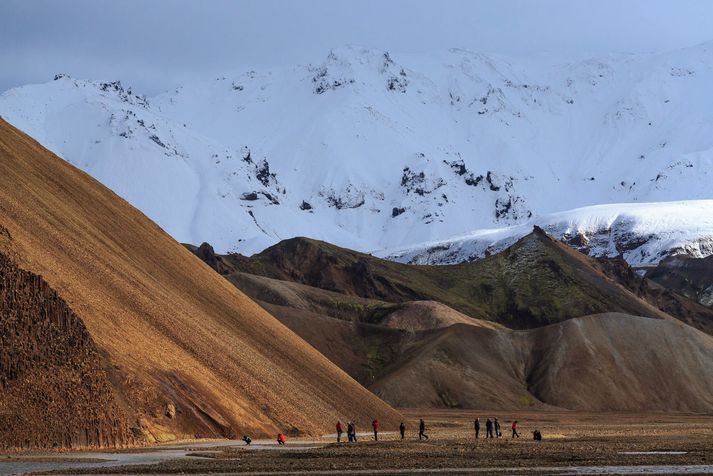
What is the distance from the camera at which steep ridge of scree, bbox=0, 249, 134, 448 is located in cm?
5838

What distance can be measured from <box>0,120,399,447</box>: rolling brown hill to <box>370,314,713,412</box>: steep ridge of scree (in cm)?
5163

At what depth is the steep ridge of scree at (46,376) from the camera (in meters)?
58.4

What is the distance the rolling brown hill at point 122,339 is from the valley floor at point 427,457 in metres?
2.62

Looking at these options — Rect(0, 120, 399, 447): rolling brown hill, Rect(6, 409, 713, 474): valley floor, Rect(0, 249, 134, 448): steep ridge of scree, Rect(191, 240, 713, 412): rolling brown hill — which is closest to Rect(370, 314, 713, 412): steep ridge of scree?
Rect(191, 240, 713, 412): rolling brown hill

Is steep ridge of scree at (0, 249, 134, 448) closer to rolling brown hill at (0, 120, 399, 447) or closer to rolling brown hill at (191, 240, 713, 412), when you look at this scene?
rolling brown hill at (0, 120, 399, 447)

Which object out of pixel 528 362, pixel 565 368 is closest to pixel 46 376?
pixel 565 368

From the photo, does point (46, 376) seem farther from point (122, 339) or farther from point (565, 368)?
point (565, 368)

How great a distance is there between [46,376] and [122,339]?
42.7 ft

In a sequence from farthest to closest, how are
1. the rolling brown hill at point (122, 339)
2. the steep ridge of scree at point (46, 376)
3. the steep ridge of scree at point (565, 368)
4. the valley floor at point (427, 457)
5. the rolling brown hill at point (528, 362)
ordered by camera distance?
the rolling brown hill at point (528, 362)
the steep ridge of scree at point (565, 368)
the rolling brown hill at point (122, 339)
the steep ridge of scree at point (46, 376)
the valley floor at point (427, 457)

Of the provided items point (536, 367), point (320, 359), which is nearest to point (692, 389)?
point (536, 367)

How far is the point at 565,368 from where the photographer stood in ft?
518

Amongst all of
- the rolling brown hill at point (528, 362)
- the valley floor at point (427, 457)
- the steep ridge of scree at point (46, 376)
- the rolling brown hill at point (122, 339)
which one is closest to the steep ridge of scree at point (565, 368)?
the rolling brown hill at point (528, 362)

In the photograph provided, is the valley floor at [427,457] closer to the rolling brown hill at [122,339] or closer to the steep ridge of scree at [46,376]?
the steep ridge of scree at [46,376]

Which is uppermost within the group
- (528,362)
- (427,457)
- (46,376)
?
(528,362)
